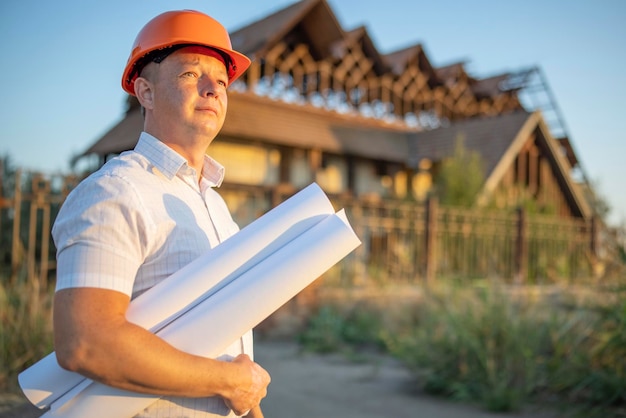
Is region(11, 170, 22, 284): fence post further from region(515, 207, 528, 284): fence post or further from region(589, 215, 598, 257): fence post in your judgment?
region(589, 215, 598, 257): fence post

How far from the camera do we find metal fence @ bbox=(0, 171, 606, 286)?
6676 millimetres

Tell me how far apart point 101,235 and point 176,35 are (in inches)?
21.5

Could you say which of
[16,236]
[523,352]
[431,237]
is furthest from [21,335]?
[431,237]

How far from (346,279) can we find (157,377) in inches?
294

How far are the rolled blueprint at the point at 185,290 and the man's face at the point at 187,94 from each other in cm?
31

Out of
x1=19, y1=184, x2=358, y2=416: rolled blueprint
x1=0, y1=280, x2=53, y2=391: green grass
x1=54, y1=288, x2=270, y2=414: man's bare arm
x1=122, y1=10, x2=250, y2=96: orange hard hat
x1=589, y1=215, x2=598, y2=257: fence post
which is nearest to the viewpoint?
x1=54, y1=288, x2=270, y2=414: man's bare arm

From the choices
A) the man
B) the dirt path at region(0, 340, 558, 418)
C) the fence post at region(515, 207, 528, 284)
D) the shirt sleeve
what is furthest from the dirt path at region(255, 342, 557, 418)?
the fence post at region(515, 207, 528, 284)

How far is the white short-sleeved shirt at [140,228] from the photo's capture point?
4.05ft

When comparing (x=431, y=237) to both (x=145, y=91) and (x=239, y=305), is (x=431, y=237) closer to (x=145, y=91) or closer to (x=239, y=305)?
(x=145, y=91)

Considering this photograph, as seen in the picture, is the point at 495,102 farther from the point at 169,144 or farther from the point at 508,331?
the point at 169,144

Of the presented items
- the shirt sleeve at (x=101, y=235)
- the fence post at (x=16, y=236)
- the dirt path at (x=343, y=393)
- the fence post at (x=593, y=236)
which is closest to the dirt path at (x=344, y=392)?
the dirt path at (x=343, y=393)

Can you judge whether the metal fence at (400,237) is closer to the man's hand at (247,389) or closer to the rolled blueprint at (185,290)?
the rolled blueprint at (185,290)

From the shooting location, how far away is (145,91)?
1555 mm

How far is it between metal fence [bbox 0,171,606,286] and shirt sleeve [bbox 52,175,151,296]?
4726 millimetres
